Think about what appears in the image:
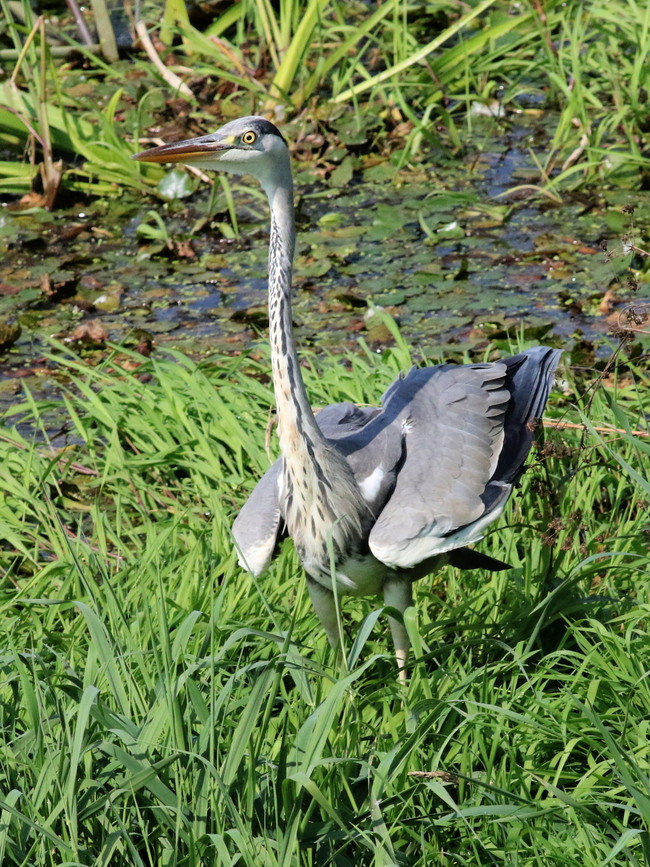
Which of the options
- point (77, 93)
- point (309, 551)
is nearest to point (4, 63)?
point (77, 93)

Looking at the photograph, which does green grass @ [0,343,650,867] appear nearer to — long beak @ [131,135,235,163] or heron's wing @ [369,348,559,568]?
heron's wing @ [369,348,559,568]

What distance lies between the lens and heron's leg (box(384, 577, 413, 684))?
3059 mm

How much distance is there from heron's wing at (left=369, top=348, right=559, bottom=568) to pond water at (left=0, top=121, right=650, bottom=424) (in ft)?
4.10

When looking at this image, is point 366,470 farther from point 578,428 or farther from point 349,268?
point 349,268

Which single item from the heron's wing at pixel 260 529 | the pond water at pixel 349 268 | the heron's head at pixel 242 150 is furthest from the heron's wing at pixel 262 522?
the pond water at pixel 349 268

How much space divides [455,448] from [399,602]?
17.8 inches

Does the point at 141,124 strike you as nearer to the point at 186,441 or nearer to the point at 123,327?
the point at 123,327

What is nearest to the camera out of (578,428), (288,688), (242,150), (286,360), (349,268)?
(286,360)

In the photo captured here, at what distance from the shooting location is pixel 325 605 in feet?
10.0

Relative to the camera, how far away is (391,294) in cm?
546

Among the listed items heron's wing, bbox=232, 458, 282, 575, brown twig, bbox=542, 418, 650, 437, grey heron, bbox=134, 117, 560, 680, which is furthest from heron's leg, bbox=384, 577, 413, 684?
brown twig, bbox=542, 418, 650, 437

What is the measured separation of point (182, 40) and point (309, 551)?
5649 millimetres

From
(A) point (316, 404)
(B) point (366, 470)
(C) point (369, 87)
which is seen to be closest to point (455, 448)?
(B) point (366, 470)

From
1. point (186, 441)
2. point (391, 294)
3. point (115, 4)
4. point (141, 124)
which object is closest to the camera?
point (186, 441)
